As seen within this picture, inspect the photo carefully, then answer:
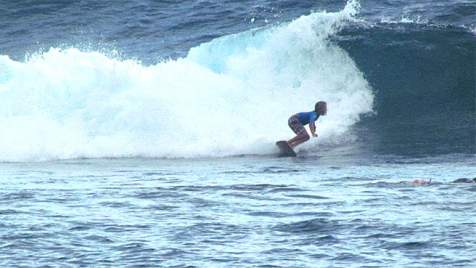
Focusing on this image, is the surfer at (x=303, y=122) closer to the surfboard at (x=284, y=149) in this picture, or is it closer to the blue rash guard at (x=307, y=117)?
the blue rash guard at (x=307, y=117)

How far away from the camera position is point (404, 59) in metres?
27.0

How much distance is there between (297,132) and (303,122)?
233 mm

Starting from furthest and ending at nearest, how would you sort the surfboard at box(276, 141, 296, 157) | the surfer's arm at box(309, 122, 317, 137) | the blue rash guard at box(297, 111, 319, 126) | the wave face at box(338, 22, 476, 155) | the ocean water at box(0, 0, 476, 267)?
the wave face at box(338, 22, 476, 155)
the blue rash guard at box(297, 111, 319, 126)
the surfer's arm at box(309, 122, 317, 137)
the surfboard at box(276, 141, 296, 157)
the ocean water at box(0, 0, 476, 267)

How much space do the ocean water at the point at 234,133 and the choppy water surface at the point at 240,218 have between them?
0.04 metres

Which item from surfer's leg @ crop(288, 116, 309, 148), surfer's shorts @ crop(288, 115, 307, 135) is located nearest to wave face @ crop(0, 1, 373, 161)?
surfer's leg @ crop(288, 116, 309, 148)

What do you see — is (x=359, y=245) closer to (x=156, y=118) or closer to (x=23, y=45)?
(x=156, y=118)

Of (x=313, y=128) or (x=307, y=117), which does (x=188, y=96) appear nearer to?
(x=307, y=117)

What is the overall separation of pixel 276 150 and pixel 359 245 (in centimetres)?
994

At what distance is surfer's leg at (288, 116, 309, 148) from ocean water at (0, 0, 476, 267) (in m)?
0.42

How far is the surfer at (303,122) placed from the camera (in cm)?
2236

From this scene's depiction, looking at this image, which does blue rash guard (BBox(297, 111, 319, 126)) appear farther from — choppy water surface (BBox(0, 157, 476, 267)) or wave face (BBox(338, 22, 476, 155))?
choppy water surface (BBox(0, 157, 476, 267))

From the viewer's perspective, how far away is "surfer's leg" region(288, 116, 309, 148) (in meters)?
22.3

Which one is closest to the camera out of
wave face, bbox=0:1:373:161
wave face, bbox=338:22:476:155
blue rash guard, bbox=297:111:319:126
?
blue rash guard, bbox=297:111:319:126

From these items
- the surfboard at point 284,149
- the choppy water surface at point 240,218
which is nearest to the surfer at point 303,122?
the surfboard at point 284,149
